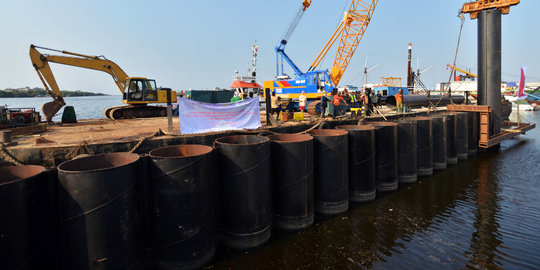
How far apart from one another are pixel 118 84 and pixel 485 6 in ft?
74.6

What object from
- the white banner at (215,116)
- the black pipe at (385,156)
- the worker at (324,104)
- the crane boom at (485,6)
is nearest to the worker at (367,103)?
the worker at (324,104)

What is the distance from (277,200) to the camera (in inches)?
238

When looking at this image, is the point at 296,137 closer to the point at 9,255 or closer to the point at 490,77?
the point at 9,255

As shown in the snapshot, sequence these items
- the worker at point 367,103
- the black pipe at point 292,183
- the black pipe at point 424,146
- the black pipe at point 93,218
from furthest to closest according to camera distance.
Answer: the worker at point 367,103 → the black pipe at point 424,146 → the black pipe at point 292,183 → the black pipe at point 93,218

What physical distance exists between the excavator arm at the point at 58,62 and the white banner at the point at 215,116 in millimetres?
10113

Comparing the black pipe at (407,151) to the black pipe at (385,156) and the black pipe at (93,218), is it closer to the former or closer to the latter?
the black pipe at (385,156)

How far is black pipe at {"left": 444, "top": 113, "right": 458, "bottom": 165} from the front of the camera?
462 inches

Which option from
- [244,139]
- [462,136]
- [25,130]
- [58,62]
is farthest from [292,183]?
[58,62]

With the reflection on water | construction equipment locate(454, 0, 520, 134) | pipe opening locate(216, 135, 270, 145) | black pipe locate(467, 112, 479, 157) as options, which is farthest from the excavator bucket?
construction equipment locate(454, 0, 520, 134)

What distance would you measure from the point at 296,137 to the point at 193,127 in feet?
8.91

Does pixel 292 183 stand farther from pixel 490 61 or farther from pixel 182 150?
pixel 490 61

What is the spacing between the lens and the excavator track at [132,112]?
16.9m

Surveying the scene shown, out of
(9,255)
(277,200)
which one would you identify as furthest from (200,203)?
(9,255)

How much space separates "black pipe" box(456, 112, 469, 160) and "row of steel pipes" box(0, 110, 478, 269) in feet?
24.1
